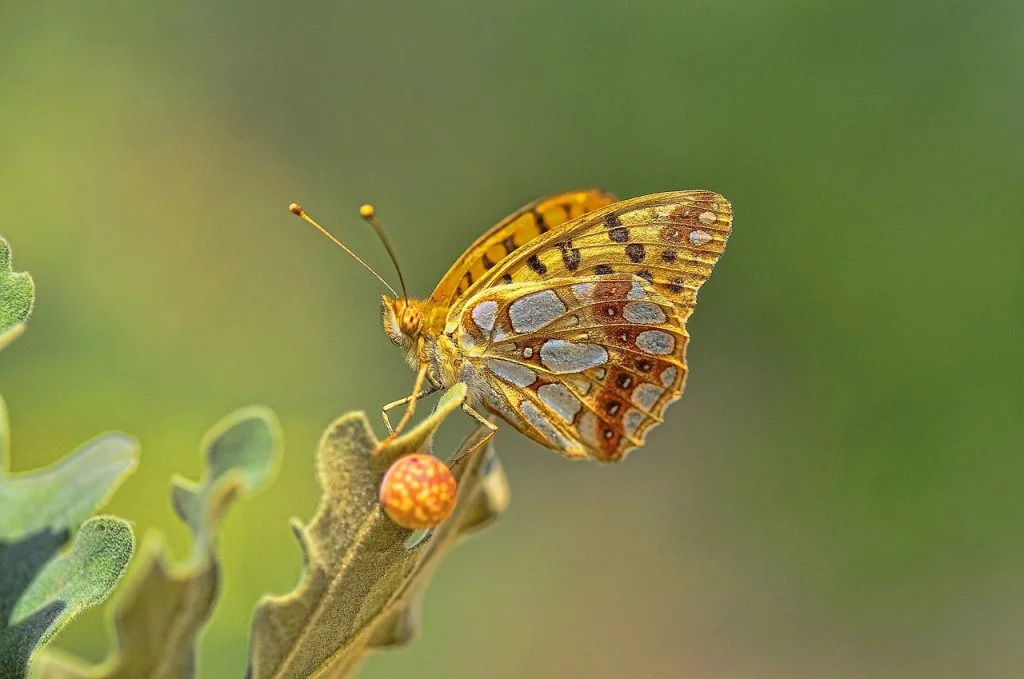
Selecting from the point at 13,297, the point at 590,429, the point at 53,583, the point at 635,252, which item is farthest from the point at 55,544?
the point at 635,252

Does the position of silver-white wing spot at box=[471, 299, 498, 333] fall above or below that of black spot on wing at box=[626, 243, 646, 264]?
below

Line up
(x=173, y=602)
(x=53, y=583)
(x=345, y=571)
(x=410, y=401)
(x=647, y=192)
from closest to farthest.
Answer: (x=173, y=602)
(x=345, y=571)
(x=53, y=583)
(x=410, y=401)
(x=647, y=192)

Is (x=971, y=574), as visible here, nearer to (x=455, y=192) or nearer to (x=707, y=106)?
(x=707, y=106)

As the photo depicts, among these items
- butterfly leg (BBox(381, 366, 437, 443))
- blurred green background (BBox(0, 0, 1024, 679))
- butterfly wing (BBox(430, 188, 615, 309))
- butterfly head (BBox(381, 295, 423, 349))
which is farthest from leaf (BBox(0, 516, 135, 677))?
blurred green background (BBox(0, 0, 1024, 679))

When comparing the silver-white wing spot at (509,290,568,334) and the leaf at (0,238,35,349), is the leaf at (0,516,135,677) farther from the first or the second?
the silver-white wing spot at (509,290,568,334)

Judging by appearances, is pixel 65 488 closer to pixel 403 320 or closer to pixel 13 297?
pixel 13 297

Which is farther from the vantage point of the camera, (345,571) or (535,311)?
(535,311)
